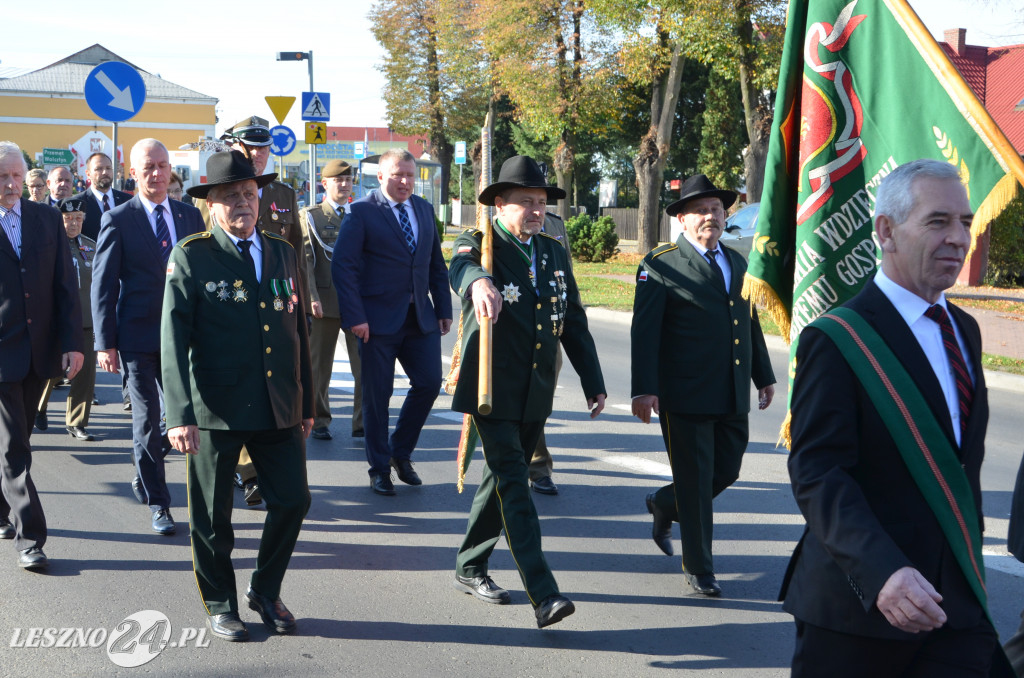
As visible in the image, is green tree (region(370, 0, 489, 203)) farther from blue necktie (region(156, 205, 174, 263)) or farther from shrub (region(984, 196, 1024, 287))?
blue necktie (region(156, 205, 174, 263))

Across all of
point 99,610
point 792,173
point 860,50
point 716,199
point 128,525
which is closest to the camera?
point 860,50

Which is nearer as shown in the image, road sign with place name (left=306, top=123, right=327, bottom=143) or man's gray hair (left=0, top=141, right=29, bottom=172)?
man's gray hair (left=0, top=141, right=29, bottom=172)

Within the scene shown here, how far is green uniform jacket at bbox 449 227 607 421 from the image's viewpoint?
16.1 feet

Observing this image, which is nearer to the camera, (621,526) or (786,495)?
(621,526)

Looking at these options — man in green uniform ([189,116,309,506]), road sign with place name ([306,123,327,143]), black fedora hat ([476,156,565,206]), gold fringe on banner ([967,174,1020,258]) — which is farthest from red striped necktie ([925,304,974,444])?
road sign with place name ([306,123,327,143])

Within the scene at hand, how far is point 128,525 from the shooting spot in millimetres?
6336

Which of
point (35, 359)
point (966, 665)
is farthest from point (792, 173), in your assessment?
point (35, 359)

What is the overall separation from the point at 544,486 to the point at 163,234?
9.97 feet

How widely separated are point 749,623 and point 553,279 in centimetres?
189

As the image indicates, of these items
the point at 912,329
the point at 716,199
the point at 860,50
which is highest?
the point at 860,50

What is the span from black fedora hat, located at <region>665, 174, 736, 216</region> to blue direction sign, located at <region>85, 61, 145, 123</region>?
7629mm

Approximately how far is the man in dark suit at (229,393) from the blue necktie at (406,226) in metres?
2.54

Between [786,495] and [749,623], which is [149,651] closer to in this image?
[749,623]

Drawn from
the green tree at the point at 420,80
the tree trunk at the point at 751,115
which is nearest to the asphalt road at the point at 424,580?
the tree trunk at the point at 751,115
